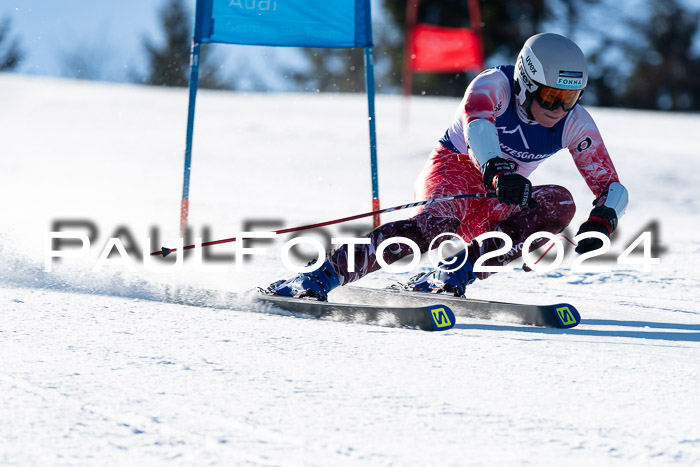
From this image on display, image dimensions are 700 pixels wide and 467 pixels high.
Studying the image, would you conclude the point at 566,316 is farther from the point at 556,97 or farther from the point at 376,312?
the point at 556,97

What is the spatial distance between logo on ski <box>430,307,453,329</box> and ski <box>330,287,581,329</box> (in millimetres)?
350

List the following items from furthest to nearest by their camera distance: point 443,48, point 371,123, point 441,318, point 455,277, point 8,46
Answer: point 8,46 → point 443,48 → point 371,123 → point 455,277 → point 441,318

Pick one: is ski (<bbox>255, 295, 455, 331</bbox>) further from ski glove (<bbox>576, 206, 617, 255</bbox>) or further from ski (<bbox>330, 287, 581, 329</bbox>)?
ski glove (<bbox>576, 206, 617, 255</bbox>)

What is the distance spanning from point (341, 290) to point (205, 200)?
16.5ft

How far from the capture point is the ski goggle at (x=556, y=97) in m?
3.39

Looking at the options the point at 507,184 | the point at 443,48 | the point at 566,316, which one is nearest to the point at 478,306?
the point at 566,316

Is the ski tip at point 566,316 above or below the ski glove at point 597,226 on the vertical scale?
below

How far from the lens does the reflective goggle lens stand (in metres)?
3.39

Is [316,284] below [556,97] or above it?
below

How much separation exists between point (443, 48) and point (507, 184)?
10404 mm

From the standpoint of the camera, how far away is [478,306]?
3.39 m

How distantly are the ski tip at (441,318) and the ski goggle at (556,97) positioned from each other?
933 mm

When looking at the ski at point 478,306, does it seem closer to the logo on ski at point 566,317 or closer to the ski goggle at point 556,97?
the logo on ski at point 566,317

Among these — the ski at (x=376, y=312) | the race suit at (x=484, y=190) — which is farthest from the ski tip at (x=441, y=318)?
the race suit at (x=484, y=190)
